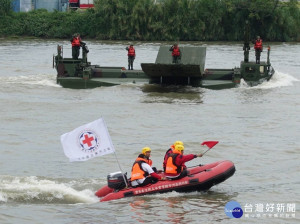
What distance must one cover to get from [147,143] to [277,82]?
Result: 47.1ft

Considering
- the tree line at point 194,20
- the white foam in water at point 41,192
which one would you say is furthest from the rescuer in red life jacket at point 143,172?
the tree line at point 194,20

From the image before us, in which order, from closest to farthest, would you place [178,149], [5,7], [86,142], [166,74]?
[86,142] → [178,149] → [166,74] → [5,7]

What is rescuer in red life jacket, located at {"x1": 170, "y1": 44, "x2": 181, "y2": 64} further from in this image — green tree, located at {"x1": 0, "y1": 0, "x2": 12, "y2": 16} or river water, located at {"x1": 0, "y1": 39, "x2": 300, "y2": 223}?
green tree, located at {"x1": 0, "y1": 0, "x2": 12, "y2": 16}

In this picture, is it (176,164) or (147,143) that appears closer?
(176,164)

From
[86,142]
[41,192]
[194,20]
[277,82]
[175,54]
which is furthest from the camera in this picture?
[194,20]

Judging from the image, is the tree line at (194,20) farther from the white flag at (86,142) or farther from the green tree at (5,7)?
the white flag at (86,142)

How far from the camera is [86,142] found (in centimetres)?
1546

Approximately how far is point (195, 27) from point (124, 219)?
163 ft

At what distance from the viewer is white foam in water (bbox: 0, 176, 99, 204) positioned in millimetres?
16234

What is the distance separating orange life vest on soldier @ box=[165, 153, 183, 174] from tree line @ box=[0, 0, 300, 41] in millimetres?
46098

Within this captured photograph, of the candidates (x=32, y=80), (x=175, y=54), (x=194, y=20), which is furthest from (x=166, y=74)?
(x=194, y=20)

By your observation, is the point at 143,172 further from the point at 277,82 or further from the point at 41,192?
the point at 277,82

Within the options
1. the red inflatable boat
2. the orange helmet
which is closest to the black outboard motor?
the red inflatable boat

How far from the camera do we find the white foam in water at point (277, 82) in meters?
32.6
